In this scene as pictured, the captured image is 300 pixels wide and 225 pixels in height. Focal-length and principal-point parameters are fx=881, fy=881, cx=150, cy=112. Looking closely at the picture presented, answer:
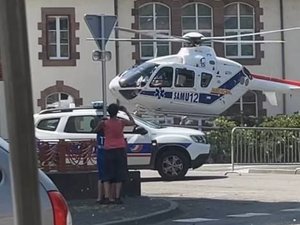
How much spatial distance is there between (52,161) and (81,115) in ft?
16.2

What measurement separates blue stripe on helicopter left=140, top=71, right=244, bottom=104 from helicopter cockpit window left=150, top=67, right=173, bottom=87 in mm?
215

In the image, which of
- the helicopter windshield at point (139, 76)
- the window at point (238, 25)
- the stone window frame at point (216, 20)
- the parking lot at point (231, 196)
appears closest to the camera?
the parking lot at point (231, 196)

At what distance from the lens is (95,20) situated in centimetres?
1503

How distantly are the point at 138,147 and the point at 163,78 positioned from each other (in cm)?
793

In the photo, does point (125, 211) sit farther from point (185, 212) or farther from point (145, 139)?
point (145, 139)

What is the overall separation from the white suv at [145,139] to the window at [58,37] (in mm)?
14545

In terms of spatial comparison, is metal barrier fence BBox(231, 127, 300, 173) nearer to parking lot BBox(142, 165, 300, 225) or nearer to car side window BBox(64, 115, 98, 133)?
parking lot BBox(142, 165, 300, 225)

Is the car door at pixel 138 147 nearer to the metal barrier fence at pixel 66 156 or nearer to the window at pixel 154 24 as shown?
the metal barrier fence at pixel 66 156

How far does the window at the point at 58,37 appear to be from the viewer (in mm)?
34875

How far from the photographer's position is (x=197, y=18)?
35.9 m

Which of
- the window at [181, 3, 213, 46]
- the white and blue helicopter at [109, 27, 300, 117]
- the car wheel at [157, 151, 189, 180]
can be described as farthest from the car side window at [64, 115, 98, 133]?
the window at [181, 3, 213, 46]

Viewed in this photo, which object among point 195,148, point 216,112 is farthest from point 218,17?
point 195,148

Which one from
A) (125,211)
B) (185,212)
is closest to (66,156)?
(125,211)

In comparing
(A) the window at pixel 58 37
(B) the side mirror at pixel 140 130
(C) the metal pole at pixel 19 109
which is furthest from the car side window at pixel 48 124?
(C) the metal pole at pixel 19 109
